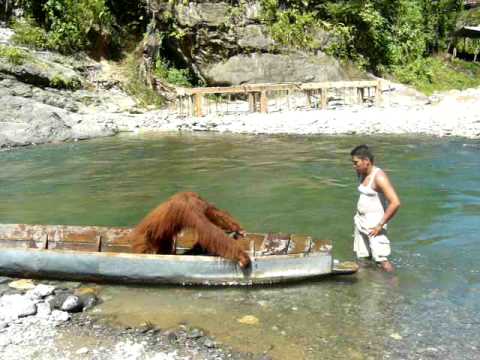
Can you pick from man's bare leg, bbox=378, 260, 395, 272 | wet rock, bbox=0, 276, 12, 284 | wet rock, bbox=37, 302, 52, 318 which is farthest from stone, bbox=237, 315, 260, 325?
wet rock, bbox=0, 276, 12, 284

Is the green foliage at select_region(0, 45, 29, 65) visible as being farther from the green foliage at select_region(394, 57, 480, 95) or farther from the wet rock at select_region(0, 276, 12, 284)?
the green foliage at select_region(394, 57, 480, 95)

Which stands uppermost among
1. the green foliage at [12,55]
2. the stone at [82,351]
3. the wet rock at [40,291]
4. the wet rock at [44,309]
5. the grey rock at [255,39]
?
the grey rock at [255,39]

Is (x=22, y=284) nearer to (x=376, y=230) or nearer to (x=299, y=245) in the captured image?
(x=299, y=245)

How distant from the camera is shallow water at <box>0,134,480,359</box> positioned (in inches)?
232

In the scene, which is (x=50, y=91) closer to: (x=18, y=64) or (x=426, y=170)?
(x=18, y=64)

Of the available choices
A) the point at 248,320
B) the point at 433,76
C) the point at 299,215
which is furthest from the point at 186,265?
the point at 433,76

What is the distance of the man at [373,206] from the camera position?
667cm

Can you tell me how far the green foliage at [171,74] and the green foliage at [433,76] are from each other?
11.5 m

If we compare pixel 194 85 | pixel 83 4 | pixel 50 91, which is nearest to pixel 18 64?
pixel 50 91

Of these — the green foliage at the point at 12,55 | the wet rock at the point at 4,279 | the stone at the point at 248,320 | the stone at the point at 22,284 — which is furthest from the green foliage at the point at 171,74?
the stone at the point at 248,320

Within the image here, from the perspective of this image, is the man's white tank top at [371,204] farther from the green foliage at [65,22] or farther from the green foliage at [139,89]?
the green foliage at [65,22]

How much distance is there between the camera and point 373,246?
7.17 metres

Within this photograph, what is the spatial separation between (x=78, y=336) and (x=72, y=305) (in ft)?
2.13

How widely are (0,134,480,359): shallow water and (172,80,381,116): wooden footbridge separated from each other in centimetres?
369
